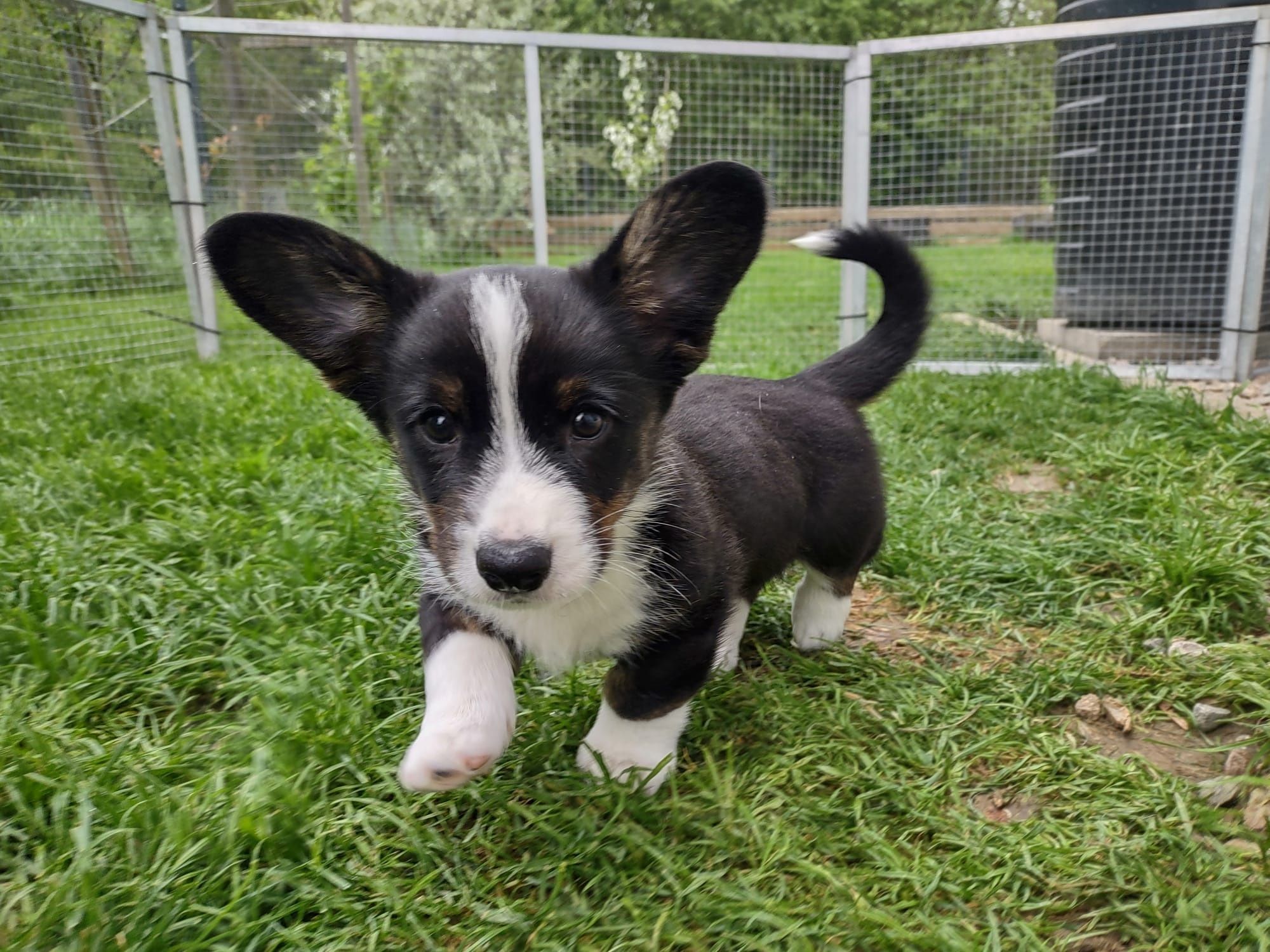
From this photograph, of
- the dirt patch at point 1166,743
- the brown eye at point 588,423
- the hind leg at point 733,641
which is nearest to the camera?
the brown eye at point 588,423

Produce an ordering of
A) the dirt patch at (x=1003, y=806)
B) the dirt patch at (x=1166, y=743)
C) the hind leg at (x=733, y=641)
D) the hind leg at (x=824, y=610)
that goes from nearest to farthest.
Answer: the dirt patch at (x=1003, y=806)
the dirt patch at (x=1166, y=743)
the hind leg at (x=733, y=641)
the hind leg at (x=824, y=610)

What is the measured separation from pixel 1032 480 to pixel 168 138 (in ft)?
20.3

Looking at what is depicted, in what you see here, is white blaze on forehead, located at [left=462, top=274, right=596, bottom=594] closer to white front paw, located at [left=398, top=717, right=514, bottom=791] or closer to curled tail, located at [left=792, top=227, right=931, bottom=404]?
white front paw, located at [left=398, top=717, right=514, bottom=791]

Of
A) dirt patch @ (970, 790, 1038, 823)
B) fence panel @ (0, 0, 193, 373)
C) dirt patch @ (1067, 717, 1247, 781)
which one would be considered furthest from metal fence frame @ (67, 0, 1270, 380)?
dirt patch @ (970, 790, 1038, 823)

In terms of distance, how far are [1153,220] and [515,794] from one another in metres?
5.89

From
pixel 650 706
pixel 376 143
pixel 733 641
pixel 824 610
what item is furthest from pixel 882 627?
pixel 376 143

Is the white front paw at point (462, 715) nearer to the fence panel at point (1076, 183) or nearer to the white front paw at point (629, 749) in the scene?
the white front paw at point (629, 749)

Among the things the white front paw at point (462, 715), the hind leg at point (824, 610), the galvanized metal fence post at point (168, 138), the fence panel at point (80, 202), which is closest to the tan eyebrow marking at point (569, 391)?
the white front paw at point (462, 715)

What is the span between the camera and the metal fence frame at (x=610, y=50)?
18.9ft

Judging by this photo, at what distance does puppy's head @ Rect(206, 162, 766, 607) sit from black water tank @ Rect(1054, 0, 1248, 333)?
5.30 metres

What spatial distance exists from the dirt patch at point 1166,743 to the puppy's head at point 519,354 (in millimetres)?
1329

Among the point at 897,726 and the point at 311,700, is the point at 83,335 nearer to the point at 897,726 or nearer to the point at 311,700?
the point at 311,700

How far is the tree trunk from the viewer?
20.1ft

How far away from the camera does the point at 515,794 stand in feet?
6.58
